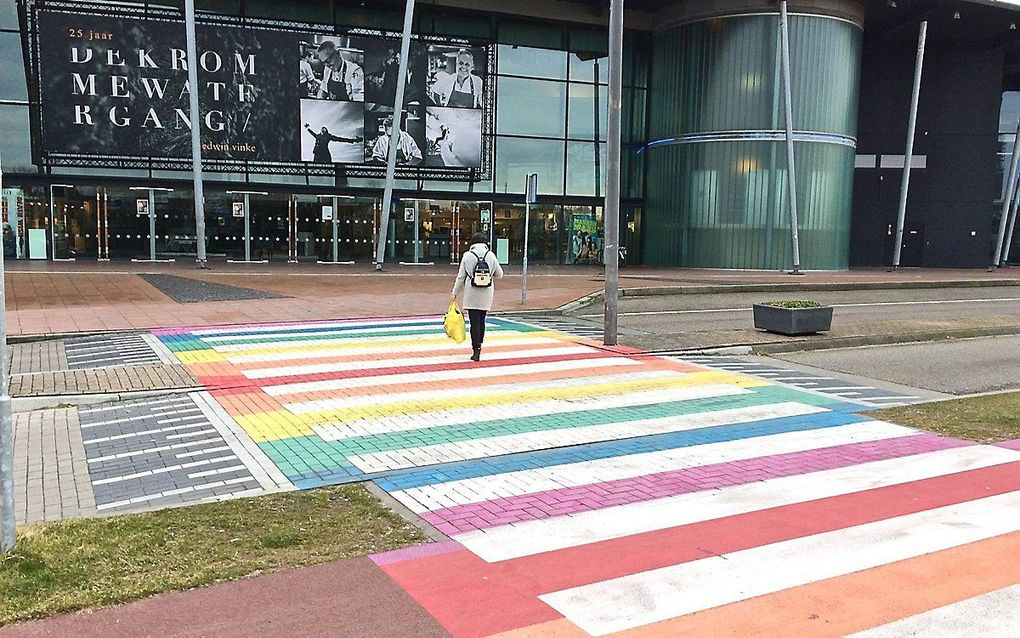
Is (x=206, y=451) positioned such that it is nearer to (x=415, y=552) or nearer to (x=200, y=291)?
(x=415, y=552)

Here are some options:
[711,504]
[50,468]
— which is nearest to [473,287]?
[50,468]

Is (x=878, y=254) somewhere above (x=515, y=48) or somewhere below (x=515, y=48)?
below

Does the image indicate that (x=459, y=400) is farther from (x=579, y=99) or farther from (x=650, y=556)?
(x=579, y=99)

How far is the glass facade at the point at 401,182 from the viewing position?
30.5 metres

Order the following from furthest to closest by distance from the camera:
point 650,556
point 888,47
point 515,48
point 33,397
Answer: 1. point 888,47
2. point 515,48
3. point 33,397
4. point 650,556

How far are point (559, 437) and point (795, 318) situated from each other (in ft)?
28.1

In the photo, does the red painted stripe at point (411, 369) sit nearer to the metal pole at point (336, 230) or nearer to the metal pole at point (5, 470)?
the metal pole at point (5, 470)

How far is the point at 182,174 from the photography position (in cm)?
3144

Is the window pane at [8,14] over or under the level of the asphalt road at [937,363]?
over

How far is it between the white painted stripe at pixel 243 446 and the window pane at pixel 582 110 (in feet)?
95.8

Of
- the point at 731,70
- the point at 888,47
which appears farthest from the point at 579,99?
the point at 888,47

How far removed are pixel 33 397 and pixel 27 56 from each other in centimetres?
2680

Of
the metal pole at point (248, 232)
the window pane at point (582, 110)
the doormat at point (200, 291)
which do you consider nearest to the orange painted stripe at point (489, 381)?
the doormat at point (200, 291)

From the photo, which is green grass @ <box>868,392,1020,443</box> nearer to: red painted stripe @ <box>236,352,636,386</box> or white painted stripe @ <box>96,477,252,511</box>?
red painted stripe @ <box>236,352,636,386</box>
